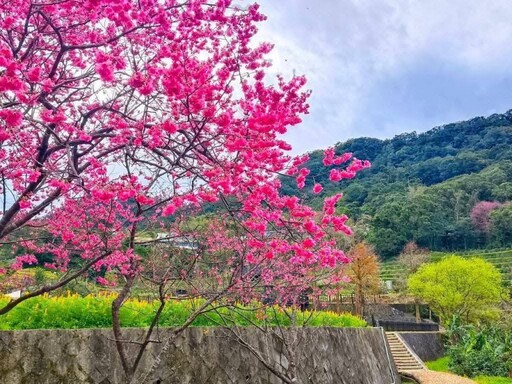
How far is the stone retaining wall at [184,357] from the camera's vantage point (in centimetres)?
468

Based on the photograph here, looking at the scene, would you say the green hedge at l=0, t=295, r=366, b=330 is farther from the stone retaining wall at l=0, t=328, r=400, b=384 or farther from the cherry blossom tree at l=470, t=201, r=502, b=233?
the cherry blossom tree at l=470, t=201, r=502, b=233

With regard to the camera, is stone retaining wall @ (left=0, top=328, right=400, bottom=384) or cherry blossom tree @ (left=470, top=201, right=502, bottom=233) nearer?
stone retaining wall @ (left=0, top=328, right=400, bottom=384)

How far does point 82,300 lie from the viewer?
6.07m

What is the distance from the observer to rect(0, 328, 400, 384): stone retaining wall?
15.4 feet

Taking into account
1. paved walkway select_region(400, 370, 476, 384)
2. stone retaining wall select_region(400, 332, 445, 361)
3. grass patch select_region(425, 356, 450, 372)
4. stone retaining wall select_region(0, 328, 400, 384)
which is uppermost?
stone retaining wall select_region(0, 328, 400, 384)

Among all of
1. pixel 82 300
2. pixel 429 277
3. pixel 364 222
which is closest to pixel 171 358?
pixel 82 300

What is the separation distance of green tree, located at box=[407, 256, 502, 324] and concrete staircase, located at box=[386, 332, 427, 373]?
915 cm

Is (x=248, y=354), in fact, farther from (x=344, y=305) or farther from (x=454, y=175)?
(x=454, y=175)

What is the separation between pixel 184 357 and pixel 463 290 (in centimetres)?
2892

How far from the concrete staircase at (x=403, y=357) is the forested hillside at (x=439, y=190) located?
17.1 meters

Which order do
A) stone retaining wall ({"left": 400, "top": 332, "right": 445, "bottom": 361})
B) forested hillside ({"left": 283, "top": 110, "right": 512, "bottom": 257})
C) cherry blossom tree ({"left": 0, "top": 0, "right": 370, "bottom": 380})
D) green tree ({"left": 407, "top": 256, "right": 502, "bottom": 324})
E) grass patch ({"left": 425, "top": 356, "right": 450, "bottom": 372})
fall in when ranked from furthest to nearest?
forested hillside ({"left": 283, "top": 110, "right": 512, "bottom": 257})
green tree ({"left": 407, "top": 256, "right": 502, "bottom": 324})
stone retaining wall ({"left": 400, "top": 332, "right": 445, "bottom": 361})
grass patch ({"left": 425, "top": 356, "right": 450, "bottom": 372})
cherry blossom tree ({"left": 0, "top": 0, "right": 370, "bottom": 380})

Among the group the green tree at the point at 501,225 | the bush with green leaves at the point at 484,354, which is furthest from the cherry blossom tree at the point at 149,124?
the green tree at the point at 501,225

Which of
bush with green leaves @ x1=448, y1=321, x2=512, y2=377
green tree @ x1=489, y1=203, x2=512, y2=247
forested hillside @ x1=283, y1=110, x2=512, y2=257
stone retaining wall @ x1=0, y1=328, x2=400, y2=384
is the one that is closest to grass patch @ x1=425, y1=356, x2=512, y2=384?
bush with green leaves @ x1=448, y1=321, x2=512, y2=377

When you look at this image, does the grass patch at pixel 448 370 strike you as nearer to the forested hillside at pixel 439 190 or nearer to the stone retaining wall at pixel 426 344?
the stone retaining wall at pixel 426 344
